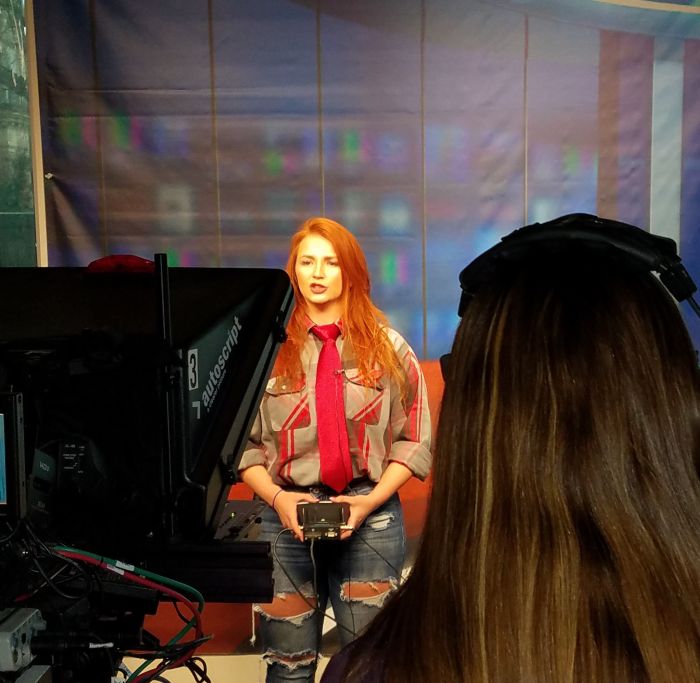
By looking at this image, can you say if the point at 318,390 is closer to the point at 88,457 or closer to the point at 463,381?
the point at 88,457

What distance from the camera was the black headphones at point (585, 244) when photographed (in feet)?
2.32

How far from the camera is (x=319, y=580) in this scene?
2.01 m

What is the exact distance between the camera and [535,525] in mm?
662

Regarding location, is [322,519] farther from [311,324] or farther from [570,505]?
[570,505]

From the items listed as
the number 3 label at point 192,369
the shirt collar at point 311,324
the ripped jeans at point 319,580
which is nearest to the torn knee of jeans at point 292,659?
the ripped jeans at point 319,580

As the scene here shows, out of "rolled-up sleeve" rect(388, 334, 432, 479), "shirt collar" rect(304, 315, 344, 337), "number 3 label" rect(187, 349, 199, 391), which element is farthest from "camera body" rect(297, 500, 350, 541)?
"number 3 label" rect(187, 349, 199, 391)

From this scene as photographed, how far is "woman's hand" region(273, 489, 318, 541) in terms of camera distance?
1.88 m

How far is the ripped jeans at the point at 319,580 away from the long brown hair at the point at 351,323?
1.03 feet

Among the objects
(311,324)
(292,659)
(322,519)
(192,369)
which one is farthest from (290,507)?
(192,369)

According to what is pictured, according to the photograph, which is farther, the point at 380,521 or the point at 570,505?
the point at 380,521

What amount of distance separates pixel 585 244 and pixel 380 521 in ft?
4.55

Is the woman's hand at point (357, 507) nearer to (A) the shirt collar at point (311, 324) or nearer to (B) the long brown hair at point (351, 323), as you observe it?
(B) the long brown hair at point (351, 323)

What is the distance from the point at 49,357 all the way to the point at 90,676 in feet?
1.21

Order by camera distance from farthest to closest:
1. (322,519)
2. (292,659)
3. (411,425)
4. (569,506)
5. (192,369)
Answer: (411,425) < (292,659) < (322,519) < (192,369) < (569,506)
